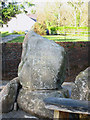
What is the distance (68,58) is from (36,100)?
4667 millimetres

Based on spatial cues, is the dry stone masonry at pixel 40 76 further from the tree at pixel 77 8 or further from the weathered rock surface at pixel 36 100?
the tree at pixel 77 8

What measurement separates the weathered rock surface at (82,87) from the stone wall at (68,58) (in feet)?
15.5

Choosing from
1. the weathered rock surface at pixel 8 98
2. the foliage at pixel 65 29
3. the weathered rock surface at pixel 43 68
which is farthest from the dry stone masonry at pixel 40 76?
the foliage at pixel 65 29

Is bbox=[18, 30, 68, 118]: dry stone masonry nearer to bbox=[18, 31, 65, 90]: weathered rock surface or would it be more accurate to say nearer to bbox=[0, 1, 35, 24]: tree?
bbox=[18, 31, 65, 90]: weathered rock surface

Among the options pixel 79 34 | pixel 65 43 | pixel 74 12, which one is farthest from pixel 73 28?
pixel 65 43

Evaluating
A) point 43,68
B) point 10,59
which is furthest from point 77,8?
point 43,68

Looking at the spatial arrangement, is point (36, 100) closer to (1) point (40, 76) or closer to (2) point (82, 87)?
(1) point (40, 76)

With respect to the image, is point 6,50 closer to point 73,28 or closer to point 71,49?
point 71,49

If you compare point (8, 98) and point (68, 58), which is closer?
point (8, 98)

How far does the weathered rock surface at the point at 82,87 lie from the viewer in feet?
9.80

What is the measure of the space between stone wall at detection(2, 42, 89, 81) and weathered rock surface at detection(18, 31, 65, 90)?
4232 millimetres

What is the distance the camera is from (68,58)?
789cm

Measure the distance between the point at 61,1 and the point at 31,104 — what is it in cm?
993

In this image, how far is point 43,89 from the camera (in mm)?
3543
